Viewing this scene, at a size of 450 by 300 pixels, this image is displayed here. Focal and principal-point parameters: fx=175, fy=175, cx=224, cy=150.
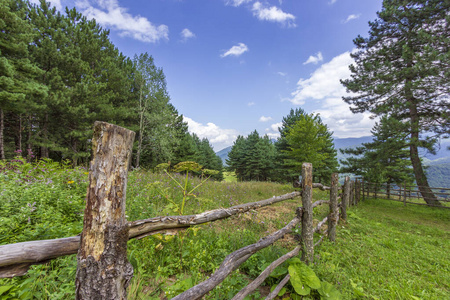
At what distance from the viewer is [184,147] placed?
1026 inches

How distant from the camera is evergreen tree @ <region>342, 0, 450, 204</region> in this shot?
9.09m

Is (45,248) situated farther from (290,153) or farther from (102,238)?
(290,153)

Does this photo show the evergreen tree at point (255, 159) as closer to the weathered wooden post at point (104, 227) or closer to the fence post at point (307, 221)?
the fence post at point (307, 221)

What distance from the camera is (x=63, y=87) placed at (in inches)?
474

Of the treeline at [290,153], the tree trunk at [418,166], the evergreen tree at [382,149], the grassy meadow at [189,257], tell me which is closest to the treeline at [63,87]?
the grassy meadow at [189,257]

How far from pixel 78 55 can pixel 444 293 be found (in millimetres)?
19982

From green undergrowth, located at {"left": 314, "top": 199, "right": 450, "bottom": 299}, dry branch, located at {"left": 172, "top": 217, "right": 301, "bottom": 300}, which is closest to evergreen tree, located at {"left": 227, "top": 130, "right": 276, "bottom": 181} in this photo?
green undergrowth, located at {"left": 314, "top": 199, "right": 450, "bottom": 299}

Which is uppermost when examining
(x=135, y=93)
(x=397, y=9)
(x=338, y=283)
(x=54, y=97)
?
(x=397, y=9)

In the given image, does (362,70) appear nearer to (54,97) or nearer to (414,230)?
(414,230)

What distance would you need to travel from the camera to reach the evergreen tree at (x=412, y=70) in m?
9.09

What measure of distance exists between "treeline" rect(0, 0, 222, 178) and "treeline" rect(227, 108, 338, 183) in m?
11.6

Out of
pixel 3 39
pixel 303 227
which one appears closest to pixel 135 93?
pixel 3 39

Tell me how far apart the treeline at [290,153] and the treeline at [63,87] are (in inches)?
455

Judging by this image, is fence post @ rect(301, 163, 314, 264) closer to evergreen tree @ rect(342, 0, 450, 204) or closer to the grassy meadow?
the grassy meadow
